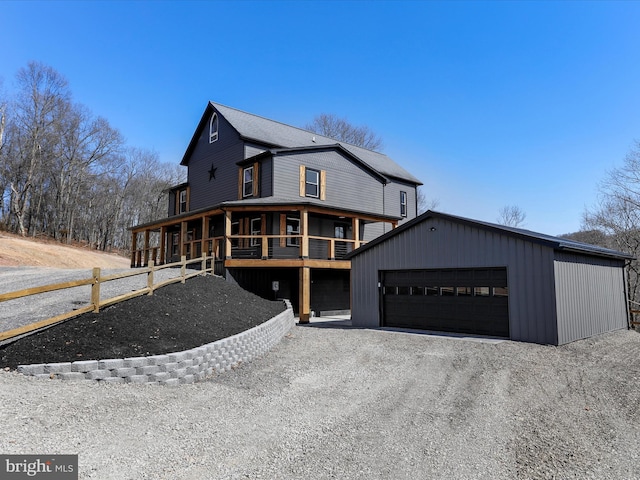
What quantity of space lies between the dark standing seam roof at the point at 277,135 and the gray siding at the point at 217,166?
0.54 metres

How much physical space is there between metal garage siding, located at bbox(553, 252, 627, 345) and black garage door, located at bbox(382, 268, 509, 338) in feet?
4.95

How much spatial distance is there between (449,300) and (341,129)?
118ft

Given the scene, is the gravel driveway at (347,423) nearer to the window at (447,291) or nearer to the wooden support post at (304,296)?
the window at (447,291)

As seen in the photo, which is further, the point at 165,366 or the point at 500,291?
the point at 500,291

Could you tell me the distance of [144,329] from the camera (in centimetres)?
796

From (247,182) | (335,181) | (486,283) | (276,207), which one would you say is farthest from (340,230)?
(486,283)

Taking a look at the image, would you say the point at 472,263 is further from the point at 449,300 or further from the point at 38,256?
the point at 38,256

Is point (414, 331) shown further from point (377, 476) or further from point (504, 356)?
point (377, 476)

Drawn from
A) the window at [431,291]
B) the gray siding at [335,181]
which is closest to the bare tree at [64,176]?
the gray siding at [335,181]

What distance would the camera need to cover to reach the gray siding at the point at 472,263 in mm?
11016

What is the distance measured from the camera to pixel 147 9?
12.3 metres

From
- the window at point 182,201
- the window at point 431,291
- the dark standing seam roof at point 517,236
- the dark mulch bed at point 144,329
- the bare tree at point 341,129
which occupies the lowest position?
the dark mulch bed at point 144,329

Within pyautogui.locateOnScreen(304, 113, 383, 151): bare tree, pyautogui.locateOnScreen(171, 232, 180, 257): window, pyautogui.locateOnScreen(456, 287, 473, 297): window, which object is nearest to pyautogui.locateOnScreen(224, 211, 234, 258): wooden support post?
pyautogui.locateOnScreen(456, 287, 473, 297): window

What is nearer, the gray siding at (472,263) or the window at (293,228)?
the gray siding at (472,263)
